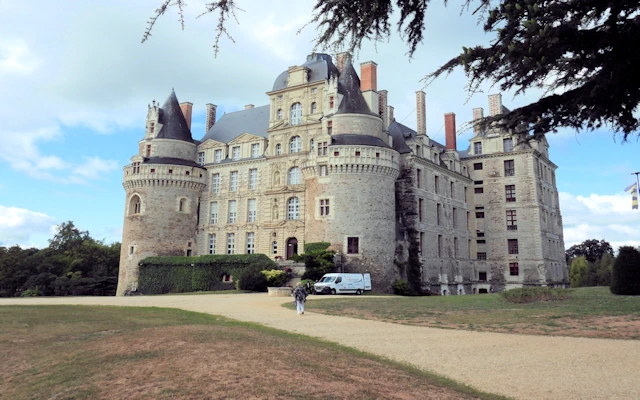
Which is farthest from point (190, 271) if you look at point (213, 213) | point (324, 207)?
point (324, 207)

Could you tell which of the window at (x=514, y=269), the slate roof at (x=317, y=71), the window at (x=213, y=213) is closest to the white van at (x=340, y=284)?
the window at (x=213, y=213)

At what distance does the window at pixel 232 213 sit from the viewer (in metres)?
44.1

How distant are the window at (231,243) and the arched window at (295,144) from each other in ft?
30.0

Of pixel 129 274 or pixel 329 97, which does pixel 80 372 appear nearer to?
pixel 329 97

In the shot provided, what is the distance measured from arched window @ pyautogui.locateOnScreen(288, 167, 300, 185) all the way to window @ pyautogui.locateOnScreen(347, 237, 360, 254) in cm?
809

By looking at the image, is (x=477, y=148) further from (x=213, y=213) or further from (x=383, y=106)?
(x=213, y=213)

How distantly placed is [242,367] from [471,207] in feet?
143

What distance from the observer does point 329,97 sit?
3894 cm

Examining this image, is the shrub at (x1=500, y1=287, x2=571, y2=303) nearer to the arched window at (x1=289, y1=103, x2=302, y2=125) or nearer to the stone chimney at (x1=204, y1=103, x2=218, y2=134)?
the arched window at (x1=289, y1=103, x2=302, y2=125)

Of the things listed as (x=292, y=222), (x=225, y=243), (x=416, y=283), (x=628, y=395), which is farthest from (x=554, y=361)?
(x=225, y=243)

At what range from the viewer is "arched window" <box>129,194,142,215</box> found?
1713 inches

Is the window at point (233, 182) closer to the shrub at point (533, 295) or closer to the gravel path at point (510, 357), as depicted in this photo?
the shrub at point (533, 295)

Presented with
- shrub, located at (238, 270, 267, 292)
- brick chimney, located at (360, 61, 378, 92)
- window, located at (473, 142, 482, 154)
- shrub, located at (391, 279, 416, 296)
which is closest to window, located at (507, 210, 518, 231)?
window, located at (473, 142, 482, 154)

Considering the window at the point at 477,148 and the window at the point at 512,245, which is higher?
the window at the point at 477,148
